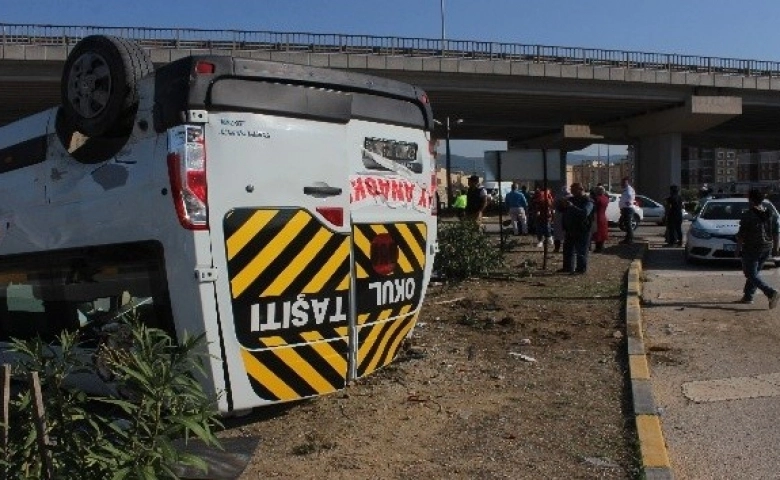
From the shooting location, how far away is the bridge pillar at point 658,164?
170 feet

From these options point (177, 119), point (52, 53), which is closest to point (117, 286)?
point (177, 119)

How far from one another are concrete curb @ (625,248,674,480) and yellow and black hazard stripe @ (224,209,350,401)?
1.94 metres

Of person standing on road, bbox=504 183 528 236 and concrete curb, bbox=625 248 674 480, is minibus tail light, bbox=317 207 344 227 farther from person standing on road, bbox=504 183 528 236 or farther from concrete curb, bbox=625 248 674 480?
person standing on road, bbox=504 183 528 236

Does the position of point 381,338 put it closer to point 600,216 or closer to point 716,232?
point 716,232

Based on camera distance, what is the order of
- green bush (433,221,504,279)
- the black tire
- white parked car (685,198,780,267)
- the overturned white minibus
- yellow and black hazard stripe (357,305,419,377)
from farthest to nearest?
white parked car (685,198,780,267)
green bush (433,221,504,279)
yellow and black hazard stripe (357,305,419,377)
the black tire
the overturned white minibus

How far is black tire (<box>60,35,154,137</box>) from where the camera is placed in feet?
14.8

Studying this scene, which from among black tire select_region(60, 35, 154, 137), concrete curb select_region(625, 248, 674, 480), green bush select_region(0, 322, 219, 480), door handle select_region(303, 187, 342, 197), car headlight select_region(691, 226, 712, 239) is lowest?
concrete curb select_region(625, 248, 674, 480)

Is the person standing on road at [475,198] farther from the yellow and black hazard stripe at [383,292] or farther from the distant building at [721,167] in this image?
the distant building at [721,167]

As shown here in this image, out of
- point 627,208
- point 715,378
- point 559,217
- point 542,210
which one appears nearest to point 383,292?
point 715,378

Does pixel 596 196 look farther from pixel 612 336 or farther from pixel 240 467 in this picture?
pixel 240 467

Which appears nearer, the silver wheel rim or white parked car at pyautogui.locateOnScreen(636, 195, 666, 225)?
the silver wheel rim

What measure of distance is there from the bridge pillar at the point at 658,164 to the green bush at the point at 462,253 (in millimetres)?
40700

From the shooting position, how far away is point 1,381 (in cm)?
303

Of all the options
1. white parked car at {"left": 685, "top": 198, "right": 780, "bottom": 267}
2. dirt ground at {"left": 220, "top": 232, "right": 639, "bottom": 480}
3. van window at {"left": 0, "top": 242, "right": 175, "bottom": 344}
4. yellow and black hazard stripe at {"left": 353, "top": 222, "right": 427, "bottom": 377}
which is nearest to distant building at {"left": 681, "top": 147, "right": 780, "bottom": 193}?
white parked car at {"left": 685, "top": 198, "right": 780, "bottom": 267}
